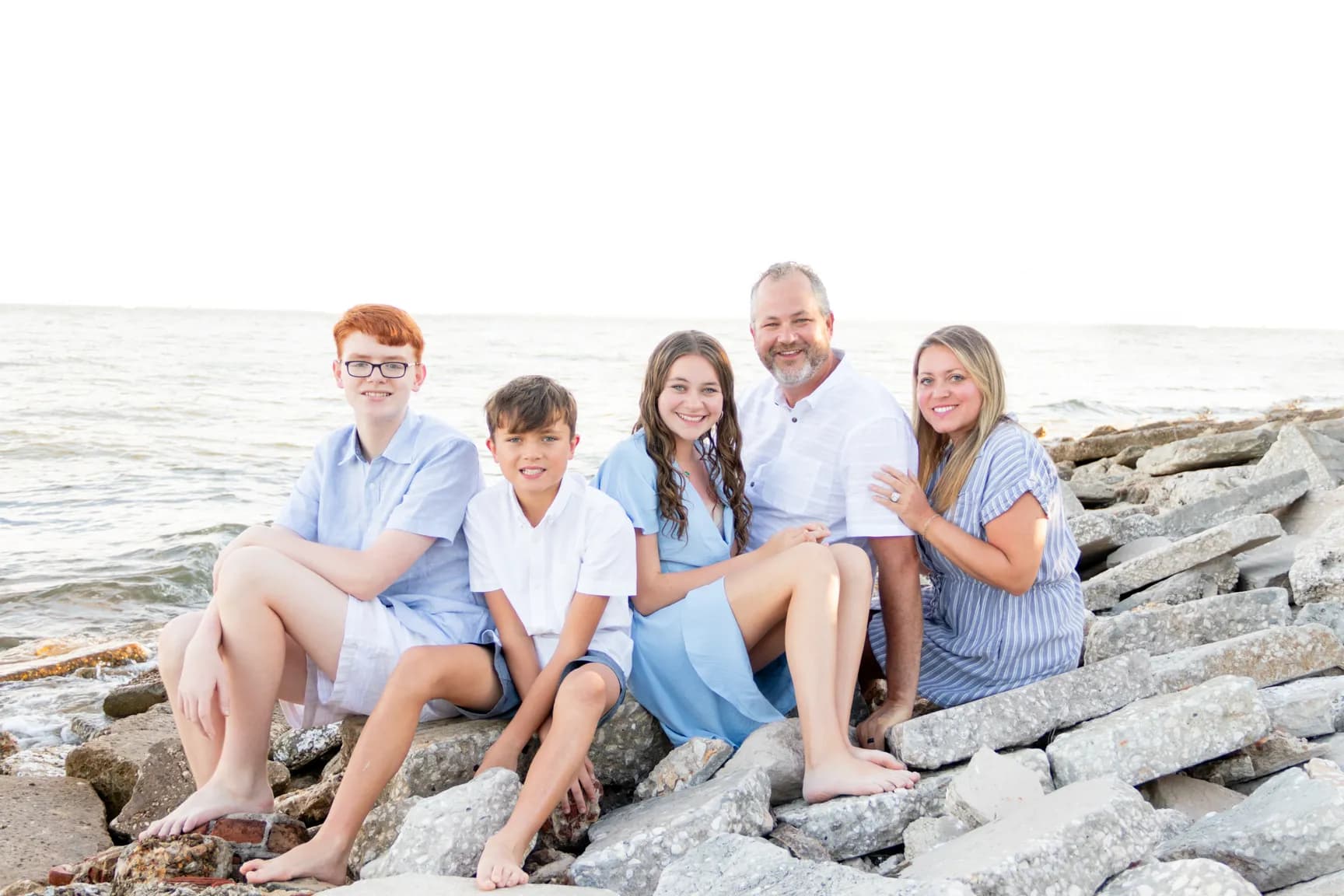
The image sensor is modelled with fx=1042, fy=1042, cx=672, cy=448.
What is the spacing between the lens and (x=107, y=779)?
4793 millimetres

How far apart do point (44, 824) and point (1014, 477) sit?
4.13 meters

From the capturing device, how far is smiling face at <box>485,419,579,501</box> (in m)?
3.47

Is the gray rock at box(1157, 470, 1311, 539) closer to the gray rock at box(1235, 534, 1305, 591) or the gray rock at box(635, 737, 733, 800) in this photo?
the gray rock at box(1235, 534, 1305, 591)

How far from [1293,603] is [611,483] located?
307cm

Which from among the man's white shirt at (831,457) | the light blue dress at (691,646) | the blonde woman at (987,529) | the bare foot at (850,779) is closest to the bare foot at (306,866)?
the light blue dress at (691,646)

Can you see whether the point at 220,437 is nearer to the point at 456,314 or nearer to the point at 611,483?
the point at 611,483

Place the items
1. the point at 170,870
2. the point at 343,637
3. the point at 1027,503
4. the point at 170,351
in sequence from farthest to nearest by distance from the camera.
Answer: the point at 170,351 < the point at 1027,503 < the point at 343,637 < the point at 170,870

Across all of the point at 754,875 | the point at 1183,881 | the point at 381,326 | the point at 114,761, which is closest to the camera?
the point at 1183,881

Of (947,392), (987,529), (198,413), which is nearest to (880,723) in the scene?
(987,529)

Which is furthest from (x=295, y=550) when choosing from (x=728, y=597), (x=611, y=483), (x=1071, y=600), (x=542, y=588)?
(x=1071, y=600)

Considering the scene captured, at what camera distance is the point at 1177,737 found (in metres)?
2.93

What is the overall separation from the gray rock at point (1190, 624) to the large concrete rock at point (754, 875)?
2.05 meters

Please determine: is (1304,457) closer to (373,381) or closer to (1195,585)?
(1195,585)

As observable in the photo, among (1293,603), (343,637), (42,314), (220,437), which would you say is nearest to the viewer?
(343,637)
